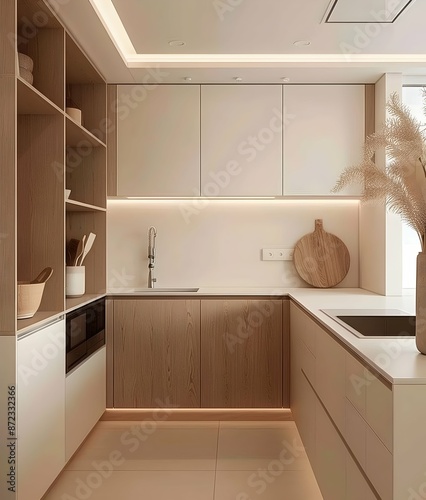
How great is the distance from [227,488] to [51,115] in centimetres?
206

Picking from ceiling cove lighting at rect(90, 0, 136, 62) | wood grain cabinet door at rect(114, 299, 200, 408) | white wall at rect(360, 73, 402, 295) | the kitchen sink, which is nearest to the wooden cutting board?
white wall at rect(360, 73, 402, 295)

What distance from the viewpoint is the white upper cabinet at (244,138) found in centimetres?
373

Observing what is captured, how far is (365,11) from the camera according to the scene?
8.87ft

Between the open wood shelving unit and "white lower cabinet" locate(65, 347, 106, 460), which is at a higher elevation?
the open wood shelving unit

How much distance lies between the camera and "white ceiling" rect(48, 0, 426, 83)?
2.69 metres

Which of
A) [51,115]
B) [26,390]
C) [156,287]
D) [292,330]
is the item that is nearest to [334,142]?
[292,330]

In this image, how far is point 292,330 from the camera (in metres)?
3.40

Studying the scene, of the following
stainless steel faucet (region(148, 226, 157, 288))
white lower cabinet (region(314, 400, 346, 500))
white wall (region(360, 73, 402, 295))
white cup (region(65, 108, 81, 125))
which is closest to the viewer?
white lower cabinet (region(314, 400, 346, 500))

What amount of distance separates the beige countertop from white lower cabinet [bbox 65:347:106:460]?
1.69ft

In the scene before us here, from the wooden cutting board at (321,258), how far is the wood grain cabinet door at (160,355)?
0.92m

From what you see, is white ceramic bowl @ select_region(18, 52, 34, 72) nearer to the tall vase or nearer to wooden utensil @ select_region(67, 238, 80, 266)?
wooden utensil @ select_region(67, 238, 80, 266)

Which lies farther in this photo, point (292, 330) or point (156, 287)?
point (156, 287)

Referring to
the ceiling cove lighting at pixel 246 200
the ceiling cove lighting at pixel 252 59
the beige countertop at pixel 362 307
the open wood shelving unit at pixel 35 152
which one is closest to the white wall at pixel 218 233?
the ceiling cove lighting at pixel 246 200

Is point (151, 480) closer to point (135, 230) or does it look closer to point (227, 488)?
point (227, 488)
